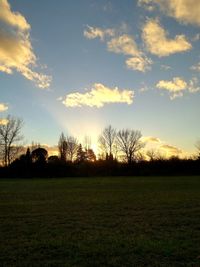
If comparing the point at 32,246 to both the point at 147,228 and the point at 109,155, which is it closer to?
the point at 147,228

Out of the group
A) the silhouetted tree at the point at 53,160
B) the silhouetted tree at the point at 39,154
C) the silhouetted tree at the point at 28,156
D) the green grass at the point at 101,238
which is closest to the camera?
the green grass at the point at 101,238

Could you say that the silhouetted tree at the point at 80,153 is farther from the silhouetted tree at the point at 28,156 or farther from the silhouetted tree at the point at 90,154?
the silhouetted tree at the point at 28,156

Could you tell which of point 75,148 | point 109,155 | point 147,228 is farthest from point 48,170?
point 147,228

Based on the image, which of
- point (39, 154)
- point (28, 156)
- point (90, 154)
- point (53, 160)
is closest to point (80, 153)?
point (90, 154)

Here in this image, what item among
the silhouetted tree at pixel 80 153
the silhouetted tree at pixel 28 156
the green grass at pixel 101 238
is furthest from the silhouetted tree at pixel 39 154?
the green grass at pixel 101 238

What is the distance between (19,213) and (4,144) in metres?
66.8

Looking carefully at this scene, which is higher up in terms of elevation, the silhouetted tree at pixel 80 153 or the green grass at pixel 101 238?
the silhouetted tree at pixel 80 153

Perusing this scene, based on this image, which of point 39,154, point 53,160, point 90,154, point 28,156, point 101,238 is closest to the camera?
point 101,238

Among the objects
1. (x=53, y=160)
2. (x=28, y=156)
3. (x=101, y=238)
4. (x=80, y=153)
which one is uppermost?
(x=80, y=153)

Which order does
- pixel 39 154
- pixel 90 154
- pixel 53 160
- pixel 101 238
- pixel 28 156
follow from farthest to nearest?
pixel 90 154, pixel 39 154, pixel 53 160, pixel 28 156, pixel 101 238

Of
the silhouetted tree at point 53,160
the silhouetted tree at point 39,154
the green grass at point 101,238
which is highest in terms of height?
the silhouetted tree at point 39,154

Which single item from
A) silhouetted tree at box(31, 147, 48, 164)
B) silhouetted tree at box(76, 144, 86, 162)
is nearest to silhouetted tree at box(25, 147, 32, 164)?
silhouetted tree at box(31, 147, 48, 164)

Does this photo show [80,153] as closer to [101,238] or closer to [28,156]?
[28,156]

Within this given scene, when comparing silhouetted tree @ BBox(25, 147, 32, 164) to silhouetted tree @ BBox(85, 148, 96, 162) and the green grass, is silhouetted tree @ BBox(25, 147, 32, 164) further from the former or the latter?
the green grass
